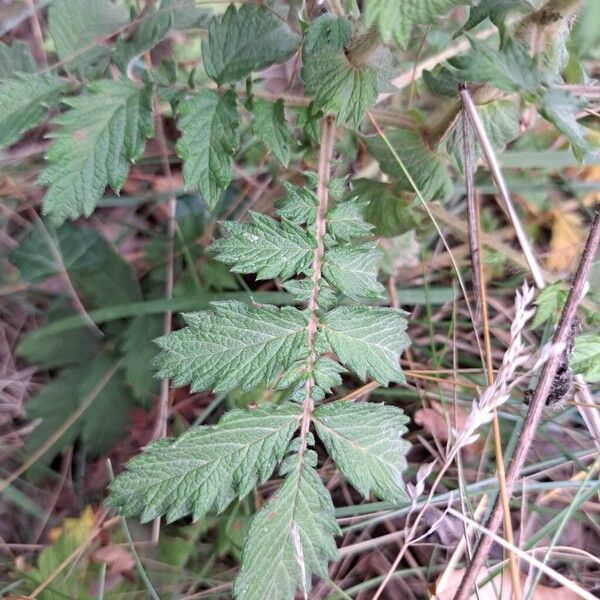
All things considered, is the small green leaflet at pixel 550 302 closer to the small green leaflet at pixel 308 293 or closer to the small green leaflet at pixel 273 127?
the small green leaflet at pixel 308 293

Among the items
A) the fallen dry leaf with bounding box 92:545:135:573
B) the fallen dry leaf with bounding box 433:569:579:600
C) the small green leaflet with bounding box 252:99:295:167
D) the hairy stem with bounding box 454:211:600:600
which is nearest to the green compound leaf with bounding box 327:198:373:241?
the small green leaflet with bounding box 252:99:295:167

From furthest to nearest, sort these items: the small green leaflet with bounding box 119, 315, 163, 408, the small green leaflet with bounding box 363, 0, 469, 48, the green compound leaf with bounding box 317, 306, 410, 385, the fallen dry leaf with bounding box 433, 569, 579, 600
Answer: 1. the small green leaflet with bounding box 119, 315, 163, 408
2. the fallen dry leaf with bounding box 433, 569, 579, 600
3. the green compound leaf with bounding box 317, 306, 410, 385
4. the small green leaflet with bounding box 363, 0, 469, 48

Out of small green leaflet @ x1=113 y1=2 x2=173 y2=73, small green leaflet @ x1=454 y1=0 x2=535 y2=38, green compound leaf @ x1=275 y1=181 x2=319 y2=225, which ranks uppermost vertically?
small green leaflet @ x1=113 y1=2 x2=173 y2=73

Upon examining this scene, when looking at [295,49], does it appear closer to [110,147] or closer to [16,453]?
[110,147]

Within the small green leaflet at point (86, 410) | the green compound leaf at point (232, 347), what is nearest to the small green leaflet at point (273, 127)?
the green compound leaf at point (232, 347)

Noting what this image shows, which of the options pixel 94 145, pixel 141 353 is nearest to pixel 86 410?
pixel 141 353

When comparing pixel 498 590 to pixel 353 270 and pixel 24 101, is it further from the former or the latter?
pixel 24 101

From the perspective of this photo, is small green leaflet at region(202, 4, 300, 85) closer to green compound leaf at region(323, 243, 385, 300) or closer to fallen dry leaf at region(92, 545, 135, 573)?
green compound leaf at region(323, 243, 385, 300)
